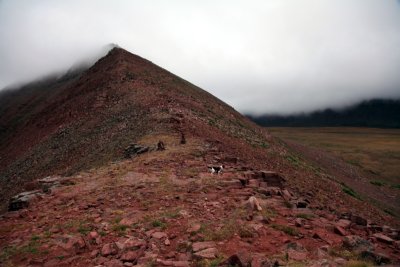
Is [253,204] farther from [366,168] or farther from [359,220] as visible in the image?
[366,168]

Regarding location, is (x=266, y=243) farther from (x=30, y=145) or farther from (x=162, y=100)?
(x=30, y=145)

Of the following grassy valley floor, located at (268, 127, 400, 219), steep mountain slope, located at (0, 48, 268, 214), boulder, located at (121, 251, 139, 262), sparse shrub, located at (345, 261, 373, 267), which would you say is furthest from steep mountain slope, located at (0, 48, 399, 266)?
grassy valley floor, located at (268, 127, 400, 219)

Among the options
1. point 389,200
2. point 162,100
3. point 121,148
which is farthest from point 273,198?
point 389,200

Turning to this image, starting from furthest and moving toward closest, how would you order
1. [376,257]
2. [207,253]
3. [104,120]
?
[104,120]
[207,253]
[376,257]

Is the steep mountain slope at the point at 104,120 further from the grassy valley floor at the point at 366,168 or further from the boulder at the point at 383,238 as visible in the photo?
the boulder at the point at 383,238

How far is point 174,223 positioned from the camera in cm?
1208

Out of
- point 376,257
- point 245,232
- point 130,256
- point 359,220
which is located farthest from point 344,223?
point 130,256

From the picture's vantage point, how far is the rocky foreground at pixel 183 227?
387 inches

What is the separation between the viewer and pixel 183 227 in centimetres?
1170

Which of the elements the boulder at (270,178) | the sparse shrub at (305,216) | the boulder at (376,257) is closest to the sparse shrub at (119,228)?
the sparse shrub at (305,216)

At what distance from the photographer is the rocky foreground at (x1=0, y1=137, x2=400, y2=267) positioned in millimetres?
9820

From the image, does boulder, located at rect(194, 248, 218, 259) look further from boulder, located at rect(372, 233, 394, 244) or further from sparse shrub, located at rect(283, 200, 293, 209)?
boulder, located at rect(372, 233, 394, 244)

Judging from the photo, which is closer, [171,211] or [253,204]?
[253,204]

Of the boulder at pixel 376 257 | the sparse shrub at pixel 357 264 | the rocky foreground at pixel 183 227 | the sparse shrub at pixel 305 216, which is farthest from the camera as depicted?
the sparse shrub at pixel 305 216
